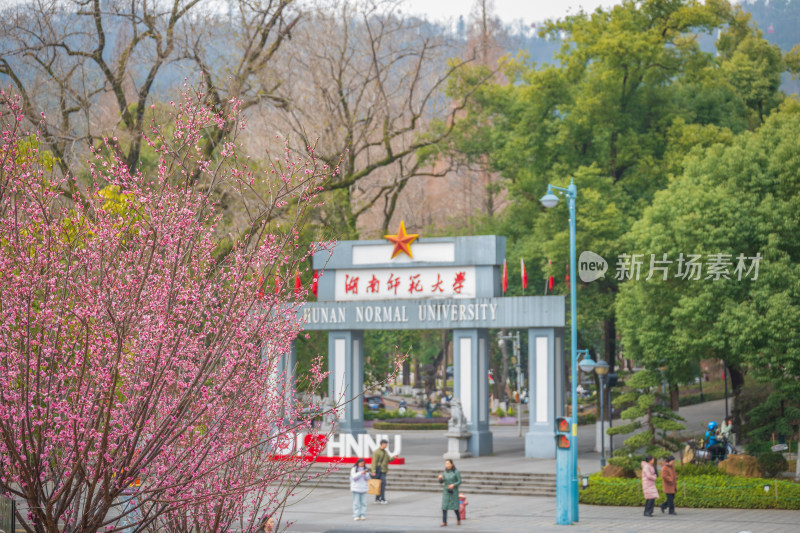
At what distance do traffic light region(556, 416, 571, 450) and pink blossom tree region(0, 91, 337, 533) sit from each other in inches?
608

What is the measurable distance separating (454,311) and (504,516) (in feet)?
37.6

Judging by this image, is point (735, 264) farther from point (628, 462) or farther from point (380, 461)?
point (380, 461)

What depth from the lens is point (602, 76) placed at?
43.6 metres

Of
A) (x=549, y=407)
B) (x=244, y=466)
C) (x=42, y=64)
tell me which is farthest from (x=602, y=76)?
(x=244, y=466)

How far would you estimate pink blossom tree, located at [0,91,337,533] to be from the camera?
7.79 meters

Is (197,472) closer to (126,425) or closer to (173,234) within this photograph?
(126,425)

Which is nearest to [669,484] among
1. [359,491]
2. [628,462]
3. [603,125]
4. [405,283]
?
[628,462]

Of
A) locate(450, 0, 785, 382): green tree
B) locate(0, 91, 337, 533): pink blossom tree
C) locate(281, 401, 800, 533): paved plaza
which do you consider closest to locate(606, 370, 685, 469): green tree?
locate(281, 401, 800, 533): paved plaza

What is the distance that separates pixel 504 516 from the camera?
25.5 meters

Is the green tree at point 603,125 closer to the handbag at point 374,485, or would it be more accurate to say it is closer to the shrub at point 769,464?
the shrub at point 769,464

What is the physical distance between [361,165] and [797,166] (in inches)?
1229

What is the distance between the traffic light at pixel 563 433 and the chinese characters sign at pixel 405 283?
12234 millimetres

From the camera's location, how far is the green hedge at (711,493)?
2570cm

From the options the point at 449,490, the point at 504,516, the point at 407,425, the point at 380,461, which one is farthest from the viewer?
the point at 407,425
